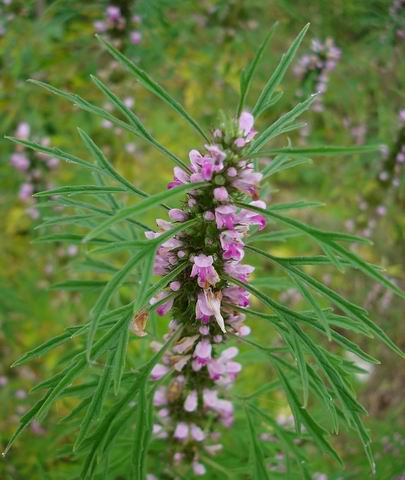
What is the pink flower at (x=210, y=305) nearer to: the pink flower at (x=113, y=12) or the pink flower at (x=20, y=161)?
the pink flower at (x=20, y=161)

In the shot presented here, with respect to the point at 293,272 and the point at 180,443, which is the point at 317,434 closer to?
the point at 293,272

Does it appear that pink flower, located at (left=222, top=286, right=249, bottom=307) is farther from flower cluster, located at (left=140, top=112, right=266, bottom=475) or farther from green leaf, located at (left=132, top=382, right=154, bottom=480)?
green leaf, located at (left=132, top=382, right=154, bottom=480)

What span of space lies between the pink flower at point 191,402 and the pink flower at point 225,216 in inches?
27.1

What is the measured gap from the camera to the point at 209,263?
45.7 inches

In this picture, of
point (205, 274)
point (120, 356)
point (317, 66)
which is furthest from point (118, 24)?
point (120, 356)

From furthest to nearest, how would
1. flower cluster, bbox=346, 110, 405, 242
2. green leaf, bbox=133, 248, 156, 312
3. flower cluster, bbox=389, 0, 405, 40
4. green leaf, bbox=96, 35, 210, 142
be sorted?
flower cluster, bbox=389, 0, 405, 40 → flower cluster, bbox=346, 110, 405, 242 → green leaf, bbox=96, 35, 210, 142 → green leaf, bbox=133, 248, 156, 312

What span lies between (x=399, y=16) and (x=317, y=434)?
3.49 meters

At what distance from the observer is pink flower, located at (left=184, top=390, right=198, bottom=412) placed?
1580 mm

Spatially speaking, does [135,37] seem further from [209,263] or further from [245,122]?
[209,263]

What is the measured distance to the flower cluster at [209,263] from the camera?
1.12 metres

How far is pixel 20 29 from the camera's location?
3.31 metres

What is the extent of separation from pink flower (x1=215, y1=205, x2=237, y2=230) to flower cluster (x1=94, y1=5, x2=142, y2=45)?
7.77 feet

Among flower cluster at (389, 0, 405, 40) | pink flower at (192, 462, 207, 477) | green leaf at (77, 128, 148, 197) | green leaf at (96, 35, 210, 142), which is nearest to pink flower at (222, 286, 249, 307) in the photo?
green leaf at (77, 128, 148, 197)

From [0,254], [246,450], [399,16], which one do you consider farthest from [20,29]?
[246,450]
